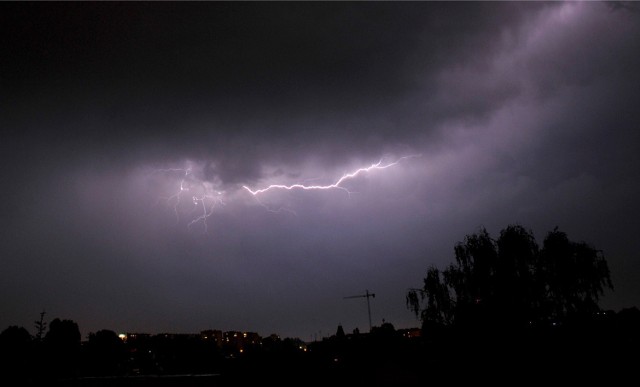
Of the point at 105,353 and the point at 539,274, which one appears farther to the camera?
the point at 105,353

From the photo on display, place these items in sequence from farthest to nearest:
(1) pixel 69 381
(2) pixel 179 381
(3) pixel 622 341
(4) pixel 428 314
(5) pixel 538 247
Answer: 1. (4) pixel 428 314
2. (5) pixel 538 247
3. (3) pixel 622 341
4. (1) pixel 69 381
5. (2) pixel 179 381

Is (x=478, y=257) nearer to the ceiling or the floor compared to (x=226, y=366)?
nearer to the ceiling

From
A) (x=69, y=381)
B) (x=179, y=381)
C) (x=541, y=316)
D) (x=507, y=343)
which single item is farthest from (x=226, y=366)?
(x=541, y=316)

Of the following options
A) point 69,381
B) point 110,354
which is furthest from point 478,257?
point 110,354

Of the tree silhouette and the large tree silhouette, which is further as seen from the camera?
the tree silhouette

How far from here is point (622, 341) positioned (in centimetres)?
1337

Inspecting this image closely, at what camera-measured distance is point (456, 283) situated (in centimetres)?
3284

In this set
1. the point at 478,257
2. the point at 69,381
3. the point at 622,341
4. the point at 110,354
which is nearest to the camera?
the point at 69,381

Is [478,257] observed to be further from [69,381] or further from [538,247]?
[69,381]

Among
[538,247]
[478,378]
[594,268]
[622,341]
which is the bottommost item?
[478,378]

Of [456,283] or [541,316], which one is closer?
[541,316]

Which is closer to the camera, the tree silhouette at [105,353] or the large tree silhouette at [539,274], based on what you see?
the large tree silhouette at [539,274]

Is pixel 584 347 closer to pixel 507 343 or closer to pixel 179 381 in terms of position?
pixel 507 343

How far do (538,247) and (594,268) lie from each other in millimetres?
3406
